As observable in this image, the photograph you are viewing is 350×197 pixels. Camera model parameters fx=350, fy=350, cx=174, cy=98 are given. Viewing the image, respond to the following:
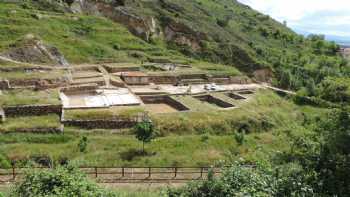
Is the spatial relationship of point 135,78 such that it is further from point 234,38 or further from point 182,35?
point 234,38

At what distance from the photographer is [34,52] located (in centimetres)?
3709

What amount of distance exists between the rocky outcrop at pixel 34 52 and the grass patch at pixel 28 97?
8.58 meters

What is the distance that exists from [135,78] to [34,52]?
11027mm

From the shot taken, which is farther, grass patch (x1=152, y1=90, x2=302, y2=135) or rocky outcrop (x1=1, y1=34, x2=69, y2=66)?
rocky outcrop (x1=1, y1=34, x2=69, y2=66)

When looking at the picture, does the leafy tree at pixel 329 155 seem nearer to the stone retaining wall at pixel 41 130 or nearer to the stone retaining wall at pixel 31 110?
the stone retaining wall at pixel 41 130

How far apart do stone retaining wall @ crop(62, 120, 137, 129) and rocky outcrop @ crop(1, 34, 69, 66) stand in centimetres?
1507

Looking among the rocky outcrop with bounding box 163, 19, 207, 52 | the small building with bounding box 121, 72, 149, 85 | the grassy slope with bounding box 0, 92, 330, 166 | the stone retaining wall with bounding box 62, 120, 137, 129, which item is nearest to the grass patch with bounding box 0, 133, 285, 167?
the grassy slope with bounding box 0, 92, 330, 166

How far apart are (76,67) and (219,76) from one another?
17.7m

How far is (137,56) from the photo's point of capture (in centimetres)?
4778

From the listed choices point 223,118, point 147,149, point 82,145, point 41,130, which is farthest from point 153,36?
point 82,145

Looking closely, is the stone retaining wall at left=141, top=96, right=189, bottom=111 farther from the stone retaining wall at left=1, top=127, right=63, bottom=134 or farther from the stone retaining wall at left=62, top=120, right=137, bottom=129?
the stone retaining wall at left=1, top=127, right=63, bottom=134

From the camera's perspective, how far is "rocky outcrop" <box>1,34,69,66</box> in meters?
36.1

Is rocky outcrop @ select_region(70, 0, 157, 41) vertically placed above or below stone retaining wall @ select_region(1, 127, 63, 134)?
above

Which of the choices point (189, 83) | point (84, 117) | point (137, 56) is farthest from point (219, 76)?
point (84, 117)
